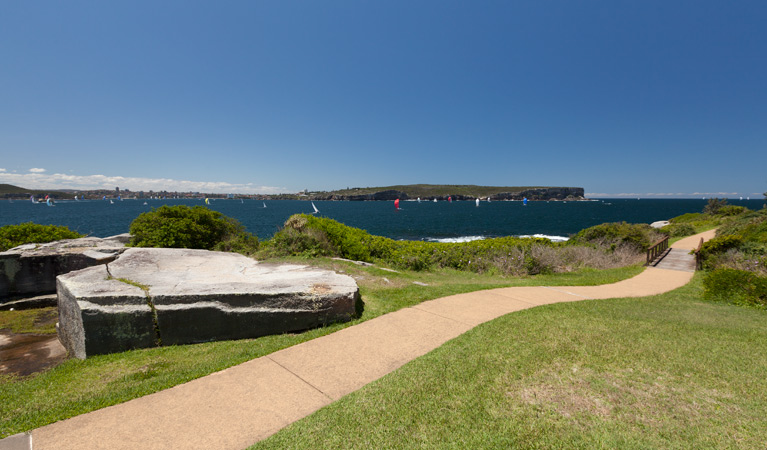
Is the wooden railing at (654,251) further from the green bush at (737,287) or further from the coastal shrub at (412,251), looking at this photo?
the green bush at (737,287)

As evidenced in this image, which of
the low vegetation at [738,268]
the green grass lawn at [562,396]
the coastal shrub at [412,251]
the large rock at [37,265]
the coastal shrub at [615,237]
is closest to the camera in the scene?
the green grass lawn at [562,396]

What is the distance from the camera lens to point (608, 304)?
698 cm

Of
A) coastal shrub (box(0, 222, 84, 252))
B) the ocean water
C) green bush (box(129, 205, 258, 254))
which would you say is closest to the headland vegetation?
green bush (box(129, 205, 258, 254))

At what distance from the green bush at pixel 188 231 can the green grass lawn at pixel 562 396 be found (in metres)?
9.17

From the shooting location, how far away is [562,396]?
316 centimetres

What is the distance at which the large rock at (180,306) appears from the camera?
427 cm

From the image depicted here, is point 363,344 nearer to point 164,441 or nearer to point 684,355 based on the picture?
point 164,441

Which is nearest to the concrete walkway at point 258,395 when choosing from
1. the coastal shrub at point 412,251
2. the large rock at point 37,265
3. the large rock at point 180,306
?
the large rock at point 180,306

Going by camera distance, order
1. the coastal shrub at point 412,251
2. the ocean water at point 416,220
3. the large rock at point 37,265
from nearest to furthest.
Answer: the large rock at point 37,265 → the coastal shrub at point 412,251 → the ocean water at point 416,220

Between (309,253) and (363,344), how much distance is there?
5314 mm

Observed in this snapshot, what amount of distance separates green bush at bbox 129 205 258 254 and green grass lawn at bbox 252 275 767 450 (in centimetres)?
917

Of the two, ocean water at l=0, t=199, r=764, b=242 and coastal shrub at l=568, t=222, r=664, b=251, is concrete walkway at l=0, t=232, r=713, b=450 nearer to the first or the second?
ocean water at l=0, t=199, r=764, b=242

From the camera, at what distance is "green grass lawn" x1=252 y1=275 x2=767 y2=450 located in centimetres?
260

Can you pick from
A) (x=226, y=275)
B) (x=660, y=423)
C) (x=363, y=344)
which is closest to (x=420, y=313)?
(x=363, y=344)
